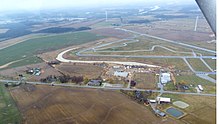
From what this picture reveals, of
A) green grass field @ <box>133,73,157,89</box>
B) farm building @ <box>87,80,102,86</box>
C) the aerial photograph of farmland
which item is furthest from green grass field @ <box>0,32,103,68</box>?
green grass field @ <box>133,73,157,89</box>

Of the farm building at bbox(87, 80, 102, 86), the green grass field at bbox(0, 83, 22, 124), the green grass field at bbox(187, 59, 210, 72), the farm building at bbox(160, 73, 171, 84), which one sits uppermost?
the green grass field at bbox(187, 59, 210, 72)

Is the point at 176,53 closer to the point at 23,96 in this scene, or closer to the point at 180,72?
the point at 180,72

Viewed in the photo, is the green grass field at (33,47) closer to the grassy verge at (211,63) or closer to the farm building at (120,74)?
the farm building at (120,74)

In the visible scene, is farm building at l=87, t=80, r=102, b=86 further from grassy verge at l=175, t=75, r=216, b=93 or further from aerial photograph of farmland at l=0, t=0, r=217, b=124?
grassy verge at l=175, t=75, r=216, b=93

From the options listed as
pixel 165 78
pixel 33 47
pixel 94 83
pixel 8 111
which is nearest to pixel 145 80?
pixel 165 78

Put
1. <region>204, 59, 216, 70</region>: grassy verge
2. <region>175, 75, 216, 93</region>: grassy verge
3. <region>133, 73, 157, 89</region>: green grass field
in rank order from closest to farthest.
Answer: <region>175, 75, 216, 93</region>: grassy verge → <region>133, 73, 157, 89</region>: green grass field → <region>204, 59, 216, 70</region>: grassy verge

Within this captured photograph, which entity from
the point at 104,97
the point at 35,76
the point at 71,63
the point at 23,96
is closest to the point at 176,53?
the point at 71,63
